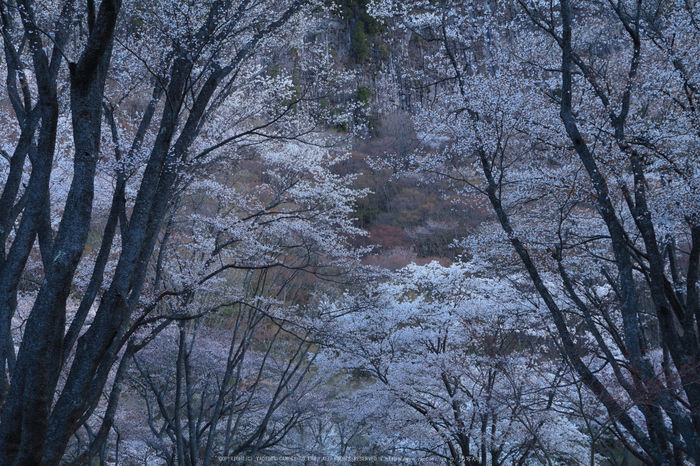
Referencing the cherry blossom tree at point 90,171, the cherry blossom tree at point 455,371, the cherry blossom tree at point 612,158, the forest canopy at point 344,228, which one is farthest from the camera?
the cherry blossom tree at point 455,371

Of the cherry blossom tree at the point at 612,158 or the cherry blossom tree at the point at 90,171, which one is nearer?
the cherry blossom tree at the point at 90,171

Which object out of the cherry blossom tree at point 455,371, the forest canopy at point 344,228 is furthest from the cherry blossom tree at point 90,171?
the cherry blossom tree at point 455,371

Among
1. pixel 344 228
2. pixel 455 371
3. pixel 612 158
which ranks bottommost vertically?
pixel 455 371

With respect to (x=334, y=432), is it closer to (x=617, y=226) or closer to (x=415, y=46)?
(x=617, y=226)

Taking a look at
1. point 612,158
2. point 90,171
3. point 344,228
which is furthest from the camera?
point 344,228

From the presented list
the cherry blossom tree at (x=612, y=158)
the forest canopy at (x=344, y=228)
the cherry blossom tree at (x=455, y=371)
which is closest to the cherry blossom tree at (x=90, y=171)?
the forest canopy at (x=344, y=228)

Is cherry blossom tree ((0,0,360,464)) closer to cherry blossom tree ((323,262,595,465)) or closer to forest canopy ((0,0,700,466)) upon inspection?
forest canopy ((0,0,700,466))

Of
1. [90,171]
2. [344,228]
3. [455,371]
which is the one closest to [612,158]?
[455,371]

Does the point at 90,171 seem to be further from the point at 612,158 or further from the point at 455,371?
the point at 455,371

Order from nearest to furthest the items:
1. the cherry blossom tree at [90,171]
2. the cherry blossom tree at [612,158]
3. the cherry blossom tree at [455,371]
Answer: the cherry blossom tree at [90,171], the cherry blossom tree at [612,158], the cherry blossom tree at [455,371]

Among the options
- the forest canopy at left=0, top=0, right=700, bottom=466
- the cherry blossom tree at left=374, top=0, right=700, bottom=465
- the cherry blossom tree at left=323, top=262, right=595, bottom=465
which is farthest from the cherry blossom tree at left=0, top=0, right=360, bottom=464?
the cherry blossom tree at left=323, top=262, right=595, bottom=465

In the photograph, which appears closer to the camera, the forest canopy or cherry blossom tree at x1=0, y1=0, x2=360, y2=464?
cherry blossom tree at x1=0, y1=0, x2=360, y2=464

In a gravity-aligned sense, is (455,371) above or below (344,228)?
below

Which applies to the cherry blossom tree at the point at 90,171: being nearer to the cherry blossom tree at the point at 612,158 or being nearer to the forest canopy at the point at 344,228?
the forest canopy at the point at 344,228
